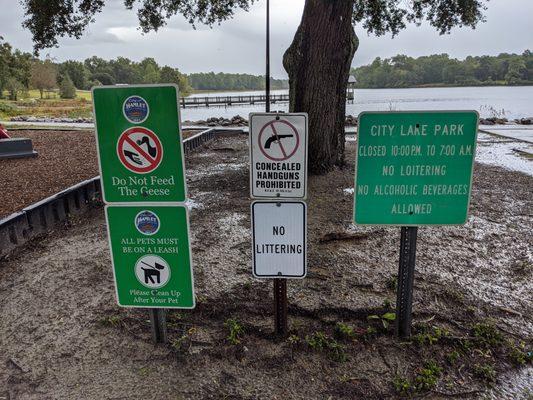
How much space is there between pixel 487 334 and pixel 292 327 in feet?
3.90

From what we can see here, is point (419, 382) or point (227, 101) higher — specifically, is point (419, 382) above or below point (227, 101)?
below

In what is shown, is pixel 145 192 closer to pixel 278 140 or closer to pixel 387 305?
pixel 278 140

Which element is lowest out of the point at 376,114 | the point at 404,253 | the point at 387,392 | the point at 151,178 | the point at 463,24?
the point at 387,392

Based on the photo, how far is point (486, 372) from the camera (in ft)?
7.09

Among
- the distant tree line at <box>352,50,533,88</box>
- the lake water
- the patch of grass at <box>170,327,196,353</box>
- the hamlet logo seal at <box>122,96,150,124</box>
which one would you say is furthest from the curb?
the distant tree line at <box>352,50,533,88</box>

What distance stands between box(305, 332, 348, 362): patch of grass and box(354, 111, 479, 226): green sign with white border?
757 mm

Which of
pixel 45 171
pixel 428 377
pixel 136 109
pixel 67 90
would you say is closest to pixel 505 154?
pixel 428 377

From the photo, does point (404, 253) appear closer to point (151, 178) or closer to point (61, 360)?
point (151, 178)

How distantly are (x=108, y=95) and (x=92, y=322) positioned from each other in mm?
1565

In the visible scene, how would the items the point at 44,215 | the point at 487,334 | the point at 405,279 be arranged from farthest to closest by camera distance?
the point at 44,215
the point at 487,334
the point at 405,279

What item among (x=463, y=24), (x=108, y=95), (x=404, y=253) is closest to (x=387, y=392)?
(x=404, y=253)

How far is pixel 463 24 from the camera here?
12016mm

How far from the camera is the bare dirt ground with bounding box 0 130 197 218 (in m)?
5.82

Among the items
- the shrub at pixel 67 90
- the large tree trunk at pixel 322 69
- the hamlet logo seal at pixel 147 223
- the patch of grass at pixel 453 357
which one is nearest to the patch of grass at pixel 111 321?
the hamlet logo seal at pixel 147 223
